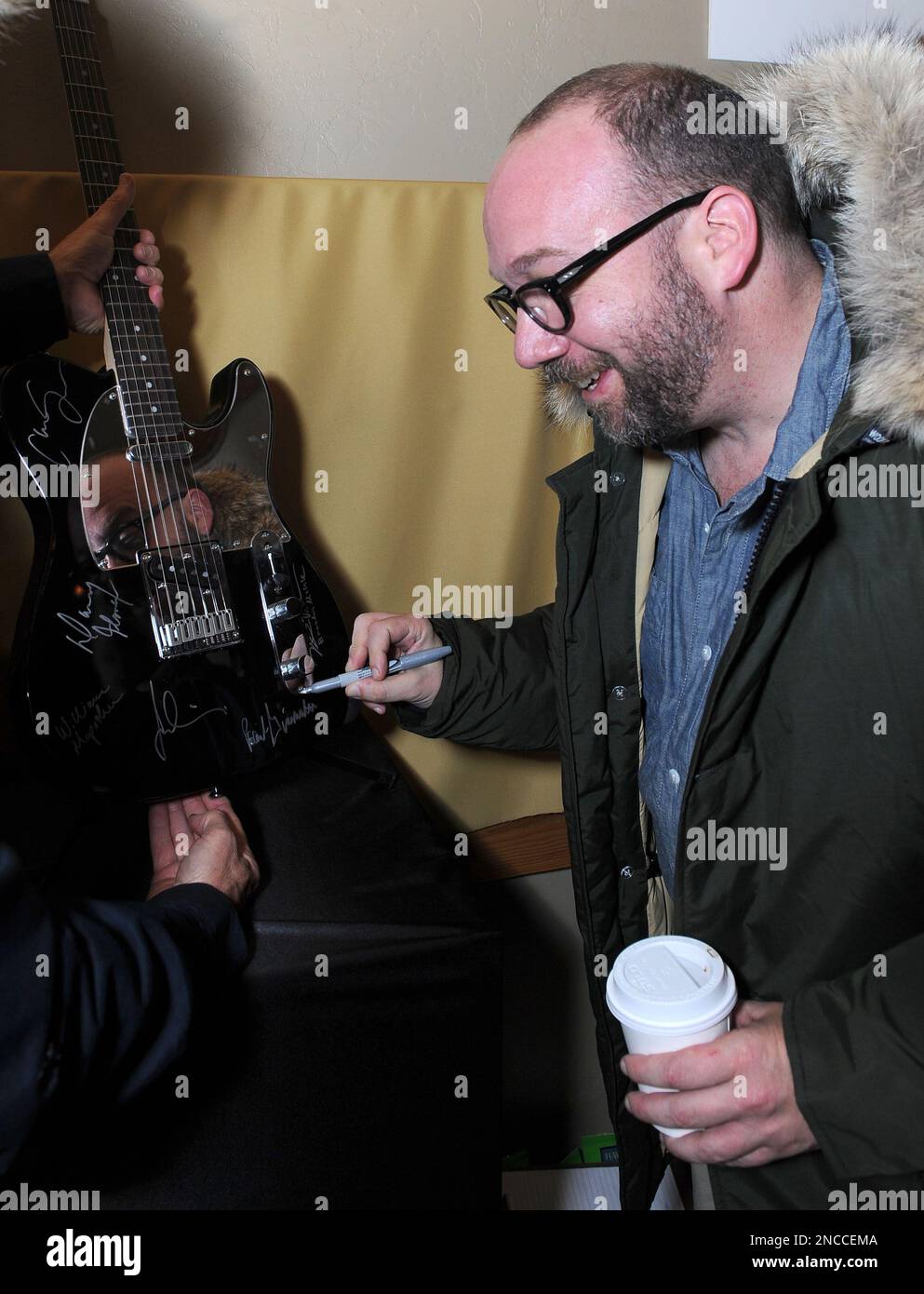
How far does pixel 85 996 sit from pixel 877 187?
89 cm

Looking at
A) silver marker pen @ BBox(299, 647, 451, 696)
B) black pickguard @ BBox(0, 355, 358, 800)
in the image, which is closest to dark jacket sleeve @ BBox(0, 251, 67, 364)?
black pickguard @ BBox(0, 355, 358, 800)

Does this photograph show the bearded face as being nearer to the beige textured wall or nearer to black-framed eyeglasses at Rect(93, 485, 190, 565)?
black-framed eyeglasses at Rect(93, 485, 190, 565)

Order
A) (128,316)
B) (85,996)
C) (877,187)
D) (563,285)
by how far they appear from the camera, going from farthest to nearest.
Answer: (128,316) → (563,285) → (877,187) → (85,996)

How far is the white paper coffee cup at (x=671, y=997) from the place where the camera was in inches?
29.2

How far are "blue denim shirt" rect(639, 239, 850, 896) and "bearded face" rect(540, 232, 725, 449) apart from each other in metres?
0.09

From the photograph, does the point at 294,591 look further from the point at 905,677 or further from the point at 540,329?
the point at 905,677

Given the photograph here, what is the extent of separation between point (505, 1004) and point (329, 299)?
121 centimetres

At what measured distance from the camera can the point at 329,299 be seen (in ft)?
4.29

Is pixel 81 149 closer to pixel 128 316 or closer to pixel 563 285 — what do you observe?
pixel 128 316

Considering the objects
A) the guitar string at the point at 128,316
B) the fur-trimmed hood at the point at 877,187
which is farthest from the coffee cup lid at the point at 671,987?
the guitar string at the point at 128,316

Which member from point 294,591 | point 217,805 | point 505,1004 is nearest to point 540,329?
point 294,591

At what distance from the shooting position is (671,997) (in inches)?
29.5

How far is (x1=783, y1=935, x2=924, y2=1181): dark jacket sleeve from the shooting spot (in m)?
0.73

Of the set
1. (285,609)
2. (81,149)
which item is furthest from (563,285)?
(81,149)
